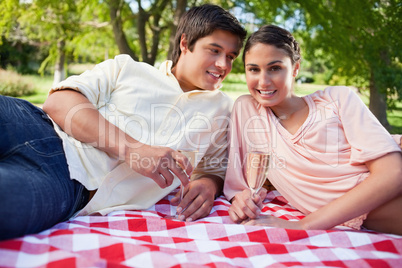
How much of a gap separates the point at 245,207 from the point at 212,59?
1210 mm

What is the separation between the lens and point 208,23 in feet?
9.08

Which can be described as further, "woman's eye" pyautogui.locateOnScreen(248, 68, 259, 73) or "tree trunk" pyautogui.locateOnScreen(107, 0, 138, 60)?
"tree trunk" pyautogui.locateOnScreen(107, 0, 138, 60)

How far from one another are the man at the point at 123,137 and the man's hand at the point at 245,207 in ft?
0.68

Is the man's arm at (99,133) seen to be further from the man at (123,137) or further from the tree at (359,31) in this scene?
the tree at (359,31)

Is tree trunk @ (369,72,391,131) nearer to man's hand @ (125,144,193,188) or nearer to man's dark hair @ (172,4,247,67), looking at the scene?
man's dark hair @ (172,4,247,67)

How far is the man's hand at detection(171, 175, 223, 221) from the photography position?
7.22 ft

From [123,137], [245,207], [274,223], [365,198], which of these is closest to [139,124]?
[123,137]

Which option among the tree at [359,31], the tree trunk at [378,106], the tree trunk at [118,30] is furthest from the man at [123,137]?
the tree trunk at [378,106]

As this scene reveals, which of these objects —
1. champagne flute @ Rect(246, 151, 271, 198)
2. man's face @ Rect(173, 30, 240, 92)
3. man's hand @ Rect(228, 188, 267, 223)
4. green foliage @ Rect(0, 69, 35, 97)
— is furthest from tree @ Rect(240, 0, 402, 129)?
green foliage @ Rect(0, 69, 35, 97)

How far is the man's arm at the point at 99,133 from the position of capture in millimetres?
2023

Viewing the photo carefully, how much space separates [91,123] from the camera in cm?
222

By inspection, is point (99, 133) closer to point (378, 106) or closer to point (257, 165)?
point (257, 165)

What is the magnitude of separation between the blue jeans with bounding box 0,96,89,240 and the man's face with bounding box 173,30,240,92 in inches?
45.3

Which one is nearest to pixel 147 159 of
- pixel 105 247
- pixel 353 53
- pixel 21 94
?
pixel 105 247
